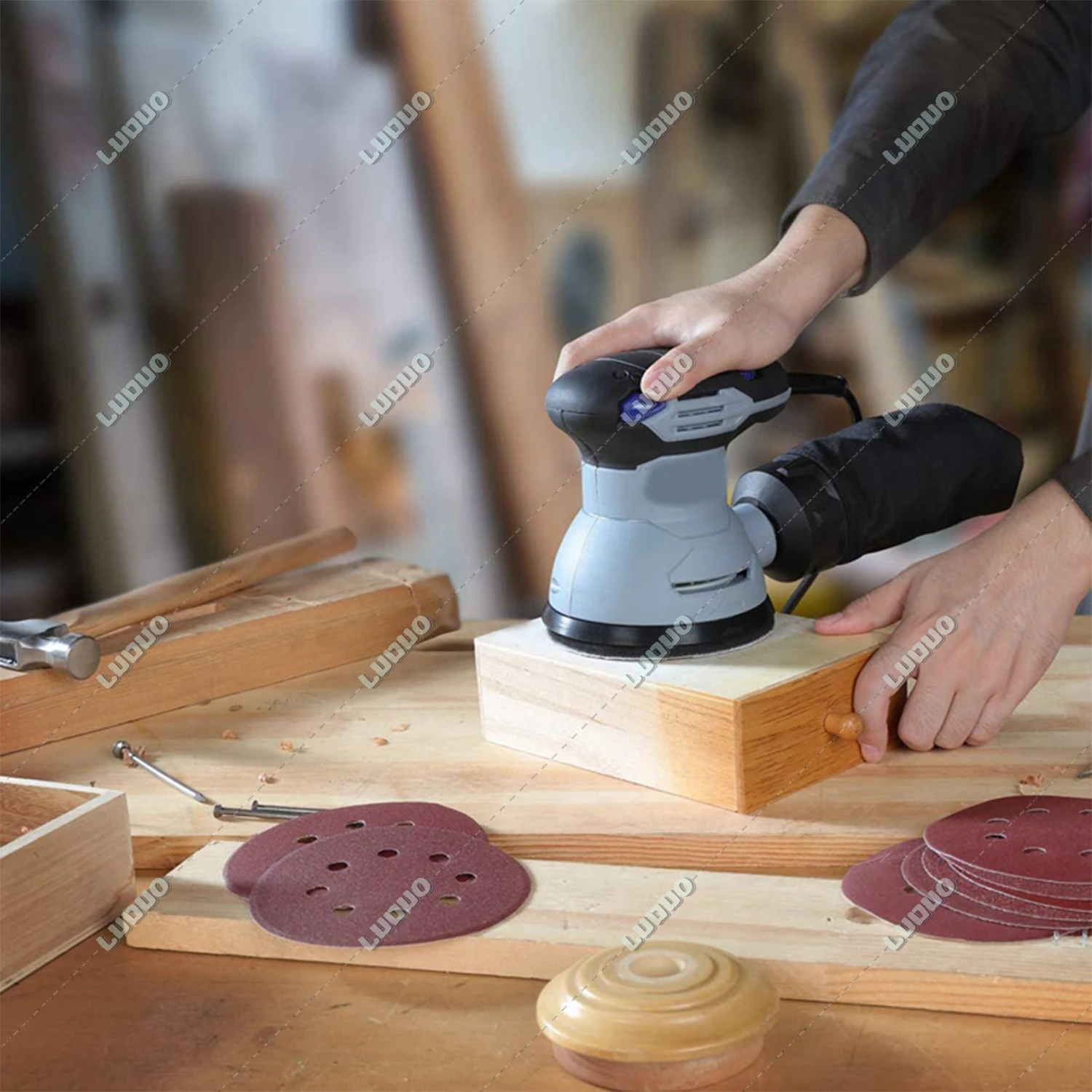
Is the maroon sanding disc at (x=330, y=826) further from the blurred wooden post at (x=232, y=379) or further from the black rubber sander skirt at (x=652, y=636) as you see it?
the blurred wooden post at (x=232, y=379)

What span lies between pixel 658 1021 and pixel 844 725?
1.69ft

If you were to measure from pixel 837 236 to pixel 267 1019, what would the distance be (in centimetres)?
111

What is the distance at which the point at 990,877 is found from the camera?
952 millimetres

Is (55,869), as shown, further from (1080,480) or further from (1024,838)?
(1080,480)

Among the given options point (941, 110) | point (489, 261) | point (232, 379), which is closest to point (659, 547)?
point (941, 110)

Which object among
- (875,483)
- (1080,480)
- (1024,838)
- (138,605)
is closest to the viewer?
(1024,838)

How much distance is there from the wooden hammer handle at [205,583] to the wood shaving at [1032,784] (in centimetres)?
95

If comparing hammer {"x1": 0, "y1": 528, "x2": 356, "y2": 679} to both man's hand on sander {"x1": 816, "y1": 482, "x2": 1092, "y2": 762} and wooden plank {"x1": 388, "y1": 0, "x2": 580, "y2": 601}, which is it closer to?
man's hand on sander {"x1": 816, "y1": 482, "x2": 1092, "y2": 762}

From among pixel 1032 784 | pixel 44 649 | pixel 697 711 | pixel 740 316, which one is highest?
pixel 740 316

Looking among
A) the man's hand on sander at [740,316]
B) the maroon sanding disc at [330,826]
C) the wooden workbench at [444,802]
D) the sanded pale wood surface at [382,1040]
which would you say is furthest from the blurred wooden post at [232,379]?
the sanded pale wood surface at [382,1040]

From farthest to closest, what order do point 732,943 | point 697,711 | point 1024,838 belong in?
point 697,711 < point 1024,838 < point 732,943

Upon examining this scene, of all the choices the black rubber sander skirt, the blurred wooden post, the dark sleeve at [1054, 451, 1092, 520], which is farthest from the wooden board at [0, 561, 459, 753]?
the blurred wooden post

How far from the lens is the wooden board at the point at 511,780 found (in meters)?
1.11

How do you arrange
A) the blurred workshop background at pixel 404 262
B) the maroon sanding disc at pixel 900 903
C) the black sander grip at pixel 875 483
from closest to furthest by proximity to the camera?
the maroon sanding disc at pixel 900 903
the black sander grip at pixel 875 483
the blurred workshop background at pixel 404 262
